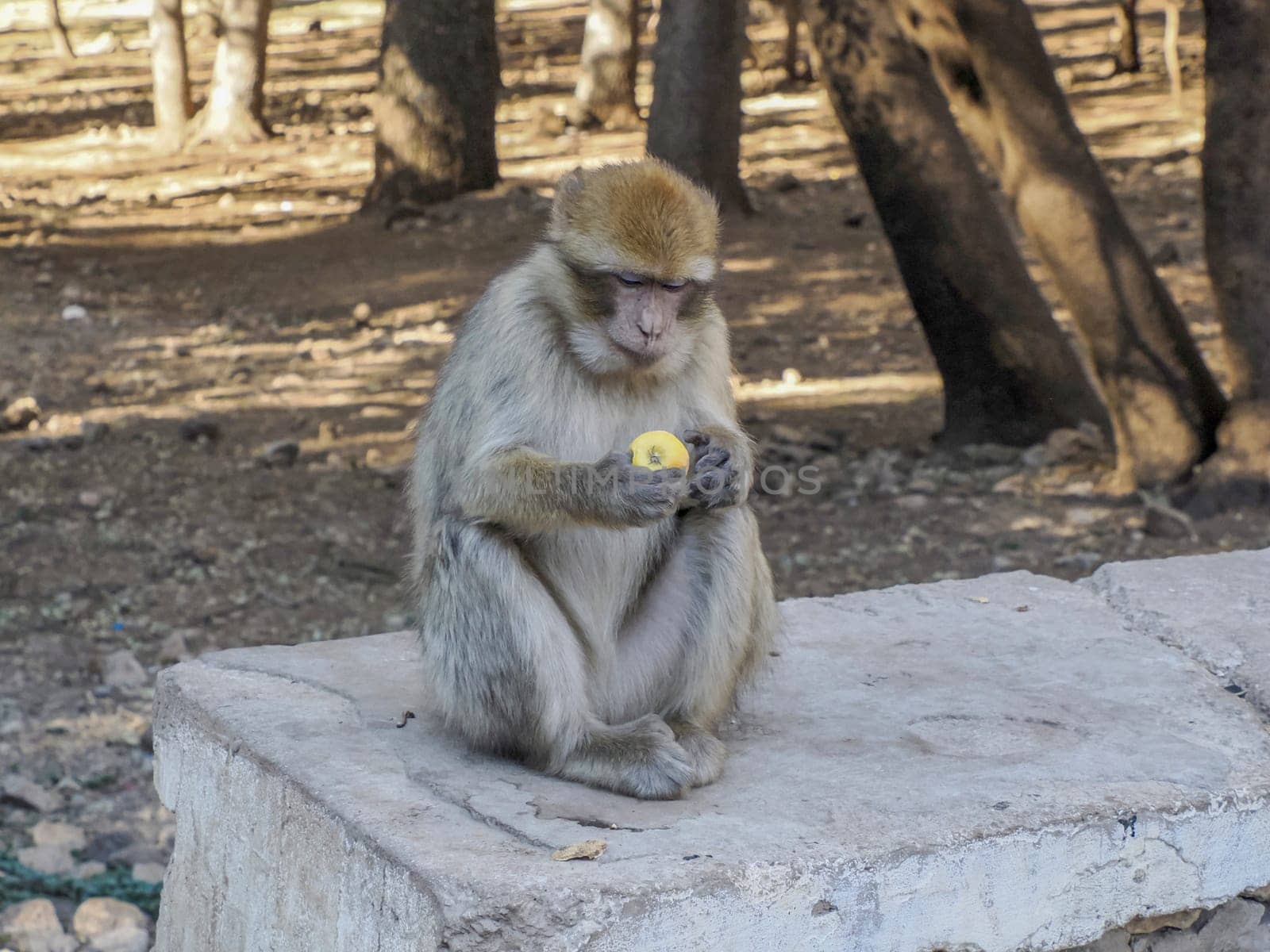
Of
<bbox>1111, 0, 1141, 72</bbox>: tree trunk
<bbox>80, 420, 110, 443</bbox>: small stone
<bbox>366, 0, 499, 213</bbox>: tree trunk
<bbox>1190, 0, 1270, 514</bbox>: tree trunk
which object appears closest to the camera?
<bbox>1190, 0, 1270, 514</bbox>: tree trunk

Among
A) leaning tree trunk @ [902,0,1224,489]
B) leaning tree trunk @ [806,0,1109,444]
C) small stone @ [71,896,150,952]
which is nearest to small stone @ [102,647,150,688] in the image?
small stone @ [71,896,150,952]

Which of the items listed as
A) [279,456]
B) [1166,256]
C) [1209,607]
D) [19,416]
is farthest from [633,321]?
[1166,256]

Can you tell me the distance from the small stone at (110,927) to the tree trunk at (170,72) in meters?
12.5

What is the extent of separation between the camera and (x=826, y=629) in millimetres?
3910

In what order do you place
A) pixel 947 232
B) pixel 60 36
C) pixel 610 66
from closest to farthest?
pixel 947 232 → pixel 610 66 → pixel 60 36

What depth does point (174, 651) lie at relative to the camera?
18.1 ft

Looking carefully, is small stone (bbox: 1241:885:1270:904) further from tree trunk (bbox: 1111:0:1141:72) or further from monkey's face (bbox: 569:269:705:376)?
tree trunk (bbox: 1111:0:1141:72)

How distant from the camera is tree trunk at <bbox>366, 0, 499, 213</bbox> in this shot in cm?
1212

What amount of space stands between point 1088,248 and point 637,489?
14.0ft

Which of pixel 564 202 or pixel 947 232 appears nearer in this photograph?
pixel 564 202

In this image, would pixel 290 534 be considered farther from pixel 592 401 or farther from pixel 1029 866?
pixel 1029 866

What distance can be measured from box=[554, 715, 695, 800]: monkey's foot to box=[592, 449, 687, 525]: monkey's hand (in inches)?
15.2

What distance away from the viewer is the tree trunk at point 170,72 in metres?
15.3

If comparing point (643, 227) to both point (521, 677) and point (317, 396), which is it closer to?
point (521, 677)
